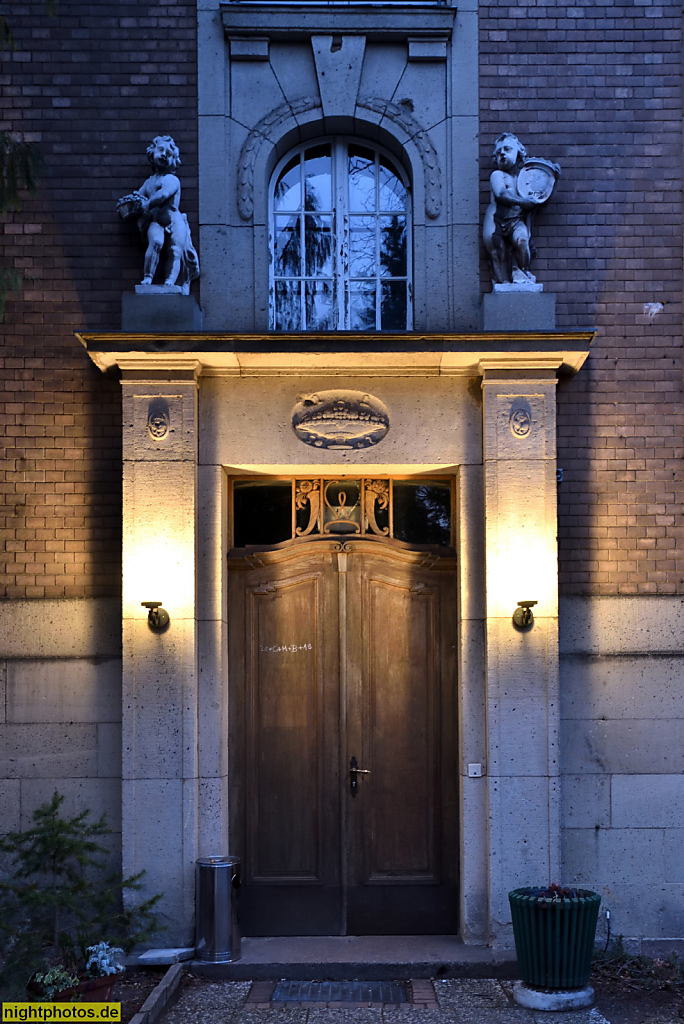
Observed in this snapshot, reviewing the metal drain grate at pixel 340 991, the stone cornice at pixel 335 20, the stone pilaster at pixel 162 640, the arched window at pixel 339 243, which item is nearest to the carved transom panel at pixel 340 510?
the stone pilaster at pixel 162 640

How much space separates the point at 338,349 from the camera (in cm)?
802

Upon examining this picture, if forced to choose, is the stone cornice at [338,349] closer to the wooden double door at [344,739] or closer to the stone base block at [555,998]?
the wooden double door at [344,739]

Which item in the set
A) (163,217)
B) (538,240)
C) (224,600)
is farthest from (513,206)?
(224,600)

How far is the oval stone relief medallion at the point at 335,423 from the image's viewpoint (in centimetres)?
835

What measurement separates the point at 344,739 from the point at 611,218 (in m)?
4.76

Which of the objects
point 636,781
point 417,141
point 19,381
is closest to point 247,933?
point 636,781

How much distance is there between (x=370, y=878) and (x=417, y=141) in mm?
5957

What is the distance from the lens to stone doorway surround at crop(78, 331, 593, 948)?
7875mm

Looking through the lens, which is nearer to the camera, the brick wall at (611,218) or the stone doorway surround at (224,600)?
the stone doorway surround at (224,600)

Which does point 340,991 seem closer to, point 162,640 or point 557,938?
point 557,938

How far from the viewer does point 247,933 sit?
842 centimetres

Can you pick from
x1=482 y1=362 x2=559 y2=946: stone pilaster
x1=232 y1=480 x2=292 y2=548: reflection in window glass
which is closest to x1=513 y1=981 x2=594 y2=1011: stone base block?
x1=482 y1=362 x2=559 y2=946: stone pilaster

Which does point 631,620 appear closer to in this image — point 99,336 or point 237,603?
point 237,603

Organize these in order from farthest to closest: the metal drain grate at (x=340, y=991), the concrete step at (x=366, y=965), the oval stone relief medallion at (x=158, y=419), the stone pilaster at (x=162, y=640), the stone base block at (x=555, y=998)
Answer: the oval stone relief medallion at (x=158, y=419) < the stone pilaster at (x=162, y=640) < the concrete step at (x=366, y=965) < the metal drain grate at (x=340, y=991) < the stone base block at (x=555, y=998)
